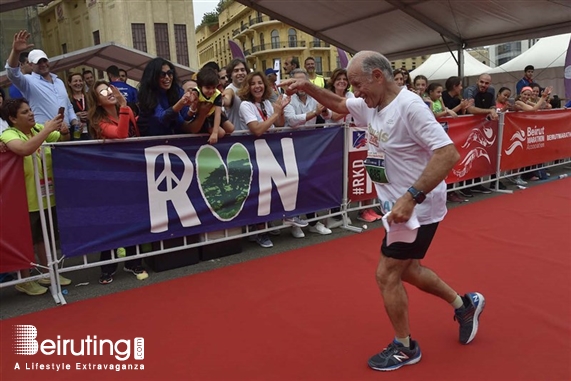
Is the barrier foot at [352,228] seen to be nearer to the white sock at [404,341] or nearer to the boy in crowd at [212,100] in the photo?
the boy in crowd at [212,100]

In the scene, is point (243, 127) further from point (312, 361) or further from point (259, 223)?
Answer: point (312, 361)

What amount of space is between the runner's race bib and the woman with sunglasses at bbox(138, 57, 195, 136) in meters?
2.25

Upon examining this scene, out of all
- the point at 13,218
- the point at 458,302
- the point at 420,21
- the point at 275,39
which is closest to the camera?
the point at 458,302

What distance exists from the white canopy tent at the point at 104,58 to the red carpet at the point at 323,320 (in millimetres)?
9852

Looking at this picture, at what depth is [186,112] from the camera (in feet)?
15.1

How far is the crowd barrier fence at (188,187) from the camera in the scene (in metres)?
4.03

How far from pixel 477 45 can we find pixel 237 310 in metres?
13.9

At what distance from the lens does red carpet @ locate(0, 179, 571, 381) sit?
2.72m


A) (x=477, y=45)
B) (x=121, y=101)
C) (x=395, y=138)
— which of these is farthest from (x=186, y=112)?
(x=477, y=45)

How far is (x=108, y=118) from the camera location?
4.35 m

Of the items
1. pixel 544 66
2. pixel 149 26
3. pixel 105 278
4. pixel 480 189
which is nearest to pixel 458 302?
pixel 105 278

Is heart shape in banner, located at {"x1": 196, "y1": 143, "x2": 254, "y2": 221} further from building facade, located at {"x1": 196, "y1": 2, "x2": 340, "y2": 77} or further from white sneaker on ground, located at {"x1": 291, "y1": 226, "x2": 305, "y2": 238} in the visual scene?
building facade, located at {"x1": 196, "y1": 2, "x2": 340, "y2": 77}

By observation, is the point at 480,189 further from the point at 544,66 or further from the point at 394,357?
the point at 544,66

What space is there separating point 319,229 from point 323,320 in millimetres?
2513
